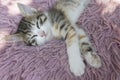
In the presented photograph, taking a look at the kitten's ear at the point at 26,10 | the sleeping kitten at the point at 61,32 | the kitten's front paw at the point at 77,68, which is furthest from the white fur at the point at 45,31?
the kitten's front paw at the point at 77,68

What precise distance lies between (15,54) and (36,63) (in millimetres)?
143

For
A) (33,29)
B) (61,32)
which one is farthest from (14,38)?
(61,32)

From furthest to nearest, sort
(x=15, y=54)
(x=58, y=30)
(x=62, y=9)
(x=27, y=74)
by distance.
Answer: (x=62, y=9) → (x=58, y=30) → (x=15, y=54) → (x=27, y=74)

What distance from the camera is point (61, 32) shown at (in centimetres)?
158

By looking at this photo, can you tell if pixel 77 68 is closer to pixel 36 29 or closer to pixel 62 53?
pixel 62 53

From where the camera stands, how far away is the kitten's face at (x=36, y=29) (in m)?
1.53

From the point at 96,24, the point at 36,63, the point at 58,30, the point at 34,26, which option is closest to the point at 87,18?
the point at 96,24

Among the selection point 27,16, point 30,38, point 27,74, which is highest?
point 27,16

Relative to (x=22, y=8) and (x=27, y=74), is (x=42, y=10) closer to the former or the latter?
(x=22, y=8)

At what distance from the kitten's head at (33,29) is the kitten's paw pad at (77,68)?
0.28 metres

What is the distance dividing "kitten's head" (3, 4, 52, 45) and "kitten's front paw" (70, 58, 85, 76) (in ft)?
0.88

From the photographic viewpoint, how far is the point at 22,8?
1632 mm

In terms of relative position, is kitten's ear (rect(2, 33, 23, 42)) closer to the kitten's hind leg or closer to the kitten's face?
the kitten's face

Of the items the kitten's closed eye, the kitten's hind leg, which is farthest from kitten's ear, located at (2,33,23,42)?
the kitten's hind leg
